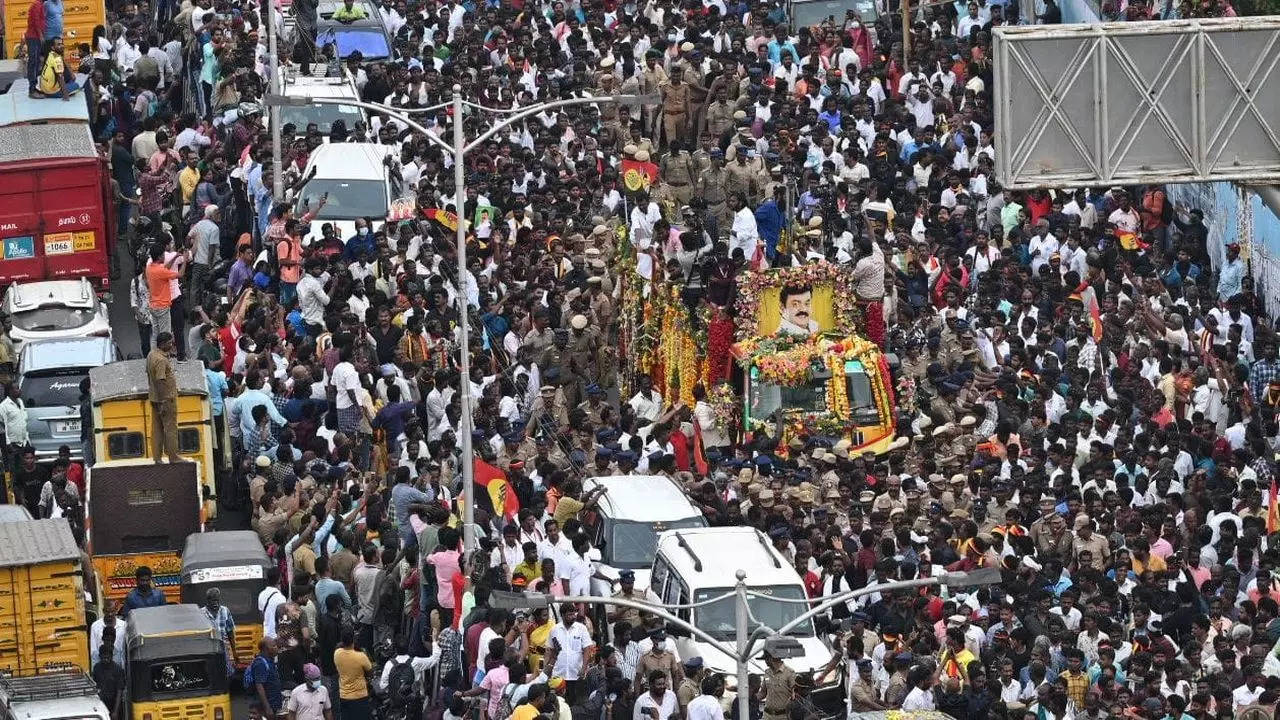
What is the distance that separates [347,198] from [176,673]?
12774mm

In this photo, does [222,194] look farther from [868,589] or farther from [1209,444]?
[868,589]

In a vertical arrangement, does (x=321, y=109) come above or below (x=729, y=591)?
above

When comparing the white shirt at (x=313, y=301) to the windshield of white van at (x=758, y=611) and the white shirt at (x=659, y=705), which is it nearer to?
the windshield of white van at (x=758, y=611)

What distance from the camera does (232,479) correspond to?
1359 inches

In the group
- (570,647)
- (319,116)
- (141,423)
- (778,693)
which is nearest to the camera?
(778,693)

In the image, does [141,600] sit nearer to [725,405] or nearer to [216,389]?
[216,389]

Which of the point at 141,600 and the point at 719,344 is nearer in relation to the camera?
the point at 141,600

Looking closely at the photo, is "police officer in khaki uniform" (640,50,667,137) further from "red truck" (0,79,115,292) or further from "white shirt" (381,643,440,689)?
"white shirt" (381,643,440,689)

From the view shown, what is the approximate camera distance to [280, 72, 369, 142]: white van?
43906mm

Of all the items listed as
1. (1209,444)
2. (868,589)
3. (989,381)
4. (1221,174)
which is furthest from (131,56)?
(1221,174)

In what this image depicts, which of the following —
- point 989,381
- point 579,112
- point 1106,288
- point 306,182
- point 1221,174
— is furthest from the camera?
point 579,112

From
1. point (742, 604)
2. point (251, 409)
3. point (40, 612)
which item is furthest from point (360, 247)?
point (742, 604)

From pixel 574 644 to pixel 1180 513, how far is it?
6160mm

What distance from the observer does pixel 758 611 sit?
28.4m
